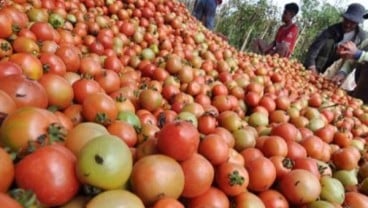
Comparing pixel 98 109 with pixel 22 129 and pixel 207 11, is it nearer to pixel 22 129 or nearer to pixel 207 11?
pixel 22 129

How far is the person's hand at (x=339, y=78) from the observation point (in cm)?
601

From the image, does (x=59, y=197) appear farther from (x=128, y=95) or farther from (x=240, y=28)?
(x=240, y=28)

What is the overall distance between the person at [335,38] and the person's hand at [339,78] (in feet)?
1.48

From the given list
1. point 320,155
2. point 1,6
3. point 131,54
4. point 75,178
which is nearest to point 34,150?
point 75,178

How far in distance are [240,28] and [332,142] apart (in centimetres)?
1806

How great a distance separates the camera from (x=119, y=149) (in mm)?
1312

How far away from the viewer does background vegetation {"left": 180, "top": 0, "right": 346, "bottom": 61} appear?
19953 millimetres

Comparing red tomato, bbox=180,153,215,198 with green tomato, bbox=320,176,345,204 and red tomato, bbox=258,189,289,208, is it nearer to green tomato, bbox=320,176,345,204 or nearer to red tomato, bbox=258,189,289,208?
red tomato, bbox=258,189,289,208

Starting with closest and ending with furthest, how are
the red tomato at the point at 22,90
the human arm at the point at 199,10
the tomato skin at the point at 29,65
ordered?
the red tomato at the point at 22,90, the tomato skin at the point at 29,65, the human arm at the point at 199,10

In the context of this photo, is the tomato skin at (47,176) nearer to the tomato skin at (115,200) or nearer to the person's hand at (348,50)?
the tomato skin at (115,200)

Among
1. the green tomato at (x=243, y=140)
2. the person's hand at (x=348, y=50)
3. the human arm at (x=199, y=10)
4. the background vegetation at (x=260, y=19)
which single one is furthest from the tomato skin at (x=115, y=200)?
the background vegetation at (x=260, y=19)

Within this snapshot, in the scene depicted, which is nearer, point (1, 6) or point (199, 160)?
point (199, 160)

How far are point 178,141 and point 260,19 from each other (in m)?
19.6

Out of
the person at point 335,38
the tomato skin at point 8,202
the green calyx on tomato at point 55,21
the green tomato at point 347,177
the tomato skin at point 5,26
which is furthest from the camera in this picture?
the person at point 335,38
